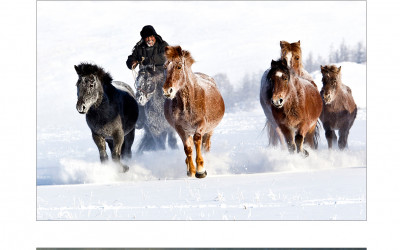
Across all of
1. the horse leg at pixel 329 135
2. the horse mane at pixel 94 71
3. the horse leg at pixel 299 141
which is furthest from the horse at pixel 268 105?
the horse mane at pixel 94 71

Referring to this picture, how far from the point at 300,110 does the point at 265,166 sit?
43.2 inches

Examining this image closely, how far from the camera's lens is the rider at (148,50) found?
1299 cm

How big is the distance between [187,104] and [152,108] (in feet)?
8.74

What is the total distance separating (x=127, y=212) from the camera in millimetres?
10016

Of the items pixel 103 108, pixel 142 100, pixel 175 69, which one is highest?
pixel 175 69

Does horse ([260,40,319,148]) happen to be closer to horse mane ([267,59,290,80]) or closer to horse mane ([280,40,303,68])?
horse mane ([280,40,303,68])

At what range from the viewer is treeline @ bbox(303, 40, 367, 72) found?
13.4 meters

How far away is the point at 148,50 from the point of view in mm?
13188

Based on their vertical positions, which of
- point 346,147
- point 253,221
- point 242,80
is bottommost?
point 253,221

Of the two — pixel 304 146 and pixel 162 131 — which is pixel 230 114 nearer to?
pixel 162 131

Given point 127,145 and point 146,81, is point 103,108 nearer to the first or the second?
point 127,145

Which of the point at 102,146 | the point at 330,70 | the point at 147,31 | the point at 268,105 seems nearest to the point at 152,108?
the point at 147,31
